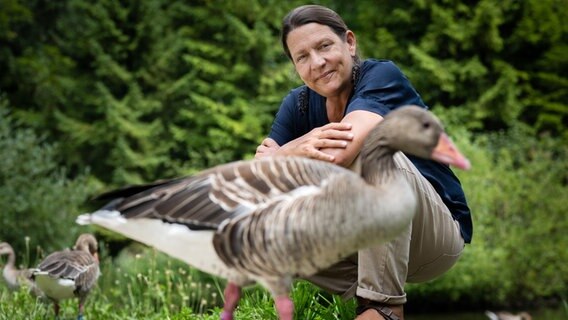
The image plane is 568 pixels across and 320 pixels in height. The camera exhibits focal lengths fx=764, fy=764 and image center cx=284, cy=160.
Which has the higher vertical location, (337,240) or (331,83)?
(331,83)

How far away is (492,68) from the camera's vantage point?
1945 centimetres

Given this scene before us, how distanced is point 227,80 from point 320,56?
13.7 metres

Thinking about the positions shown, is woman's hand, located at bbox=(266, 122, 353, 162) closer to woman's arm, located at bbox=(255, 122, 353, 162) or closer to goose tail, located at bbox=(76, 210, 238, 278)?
woman's arm, located at bbox=(255, 122, 353, 162)

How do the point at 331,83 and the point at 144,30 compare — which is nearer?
the point at 331,83

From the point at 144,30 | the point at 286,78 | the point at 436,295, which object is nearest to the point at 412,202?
the point at 436,295

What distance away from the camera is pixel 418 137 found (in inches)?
120

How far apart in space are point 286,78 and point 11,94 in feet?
23.8

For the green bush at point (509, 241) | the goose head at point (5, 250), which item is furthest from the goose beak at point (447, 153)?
the green bush at point (509, 241)

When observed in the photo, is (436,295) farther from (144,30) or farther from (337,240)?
(337,240)

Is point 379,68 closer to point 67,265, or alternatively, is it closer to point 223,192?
point 223,192

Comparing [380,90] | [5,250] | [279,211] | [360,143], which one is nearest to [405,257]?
[360,143]

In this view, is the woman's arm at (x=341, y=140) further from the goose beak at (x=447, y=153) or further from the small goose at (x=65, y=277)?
the small goose at (x=65, y=277)

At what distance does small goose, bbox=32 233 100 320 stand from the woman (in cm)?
258

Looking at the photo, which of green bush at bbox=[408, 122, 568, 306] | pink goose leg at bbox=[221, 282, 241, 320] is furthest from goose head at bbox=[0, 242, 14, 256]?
green bush at bbox=[408, 122, 568, 306]
